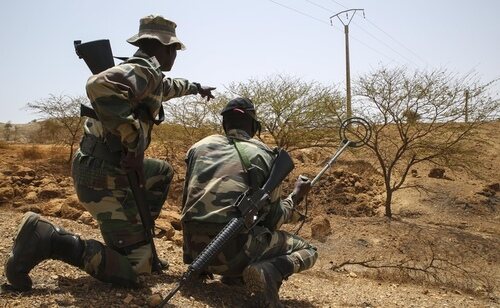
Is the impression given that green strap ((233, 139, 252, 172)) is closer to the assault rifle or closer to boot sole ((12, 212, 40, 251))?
the assault rifle

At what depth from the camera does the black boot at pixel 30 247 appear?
2.35 metres

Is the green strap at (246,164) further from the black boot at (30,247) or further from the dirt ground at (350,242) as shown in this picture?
the black boot at (30,247)

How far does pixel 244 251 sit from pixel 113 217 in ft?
2.70

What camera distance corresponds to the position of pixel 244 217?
2.71 meters

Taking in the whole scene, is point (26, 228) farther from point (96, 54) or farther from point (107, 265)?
point (96, 54)

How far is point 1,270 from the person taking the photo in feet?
9.23

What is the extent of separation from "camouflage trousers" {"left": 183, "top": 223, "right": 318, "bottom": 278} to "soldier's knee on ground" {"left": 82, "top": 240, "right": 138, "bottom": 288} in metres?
0.46

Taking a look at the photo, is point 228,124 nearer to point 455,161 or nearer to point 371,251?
point 371,251

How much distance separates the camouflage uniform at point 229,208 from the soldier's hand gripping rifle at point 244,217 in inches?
3.0

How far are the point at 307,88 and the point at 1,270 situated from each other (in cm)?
832

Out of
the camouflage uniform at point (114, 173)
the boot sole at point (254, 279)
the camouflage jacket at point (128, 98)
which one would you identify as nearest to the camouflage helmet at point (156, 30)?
the camouflage uniform at point (114, 173)

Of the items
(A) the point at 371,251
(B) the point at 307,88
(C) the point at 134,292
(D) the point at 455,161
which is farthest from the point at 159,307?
(B) the point at 307,88

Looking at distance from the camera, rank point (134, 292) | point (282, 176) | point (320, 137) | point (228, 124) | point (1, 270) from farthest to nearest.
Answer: point (320, 137) → point (228, 124) → point (282, 176) → point (1, 270) → point (134, 292)

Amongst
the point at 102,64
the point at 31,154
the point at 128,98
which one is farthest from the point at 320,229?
the point at 31,154
